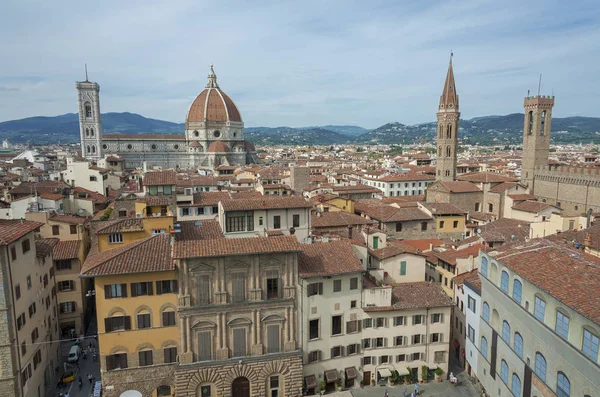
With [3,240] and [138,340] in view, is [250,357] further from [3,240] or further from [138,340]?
[3,240]

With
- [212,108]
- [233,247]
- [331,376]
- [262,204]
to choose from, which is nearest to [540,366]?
[331,376]

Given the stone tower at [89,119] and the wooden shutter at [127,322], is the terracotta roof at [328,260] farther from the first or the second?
the stone tower at [89,119]

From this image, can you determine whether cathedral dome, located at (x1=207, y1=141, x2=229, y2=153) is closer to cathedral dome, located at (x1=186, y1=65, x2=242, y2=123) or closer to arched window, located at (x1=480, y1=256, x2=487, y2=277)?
cathedral dome, located at (x1=186, y1=65, x2=242, y2=123)

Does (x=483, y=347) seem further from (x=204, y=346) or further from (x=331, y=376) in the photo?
(x=204, y=346)

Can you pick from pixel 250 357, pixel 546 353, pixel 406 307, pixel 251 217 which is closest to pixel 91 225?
pixel 251 217

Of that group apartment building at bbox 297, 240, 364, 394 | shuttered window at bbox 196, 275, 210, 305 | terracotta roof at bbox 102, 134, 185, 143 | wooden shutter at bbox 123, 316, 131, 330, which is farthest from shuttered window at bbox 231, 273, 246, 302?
terracotta roof at bbox 102, 134, 185, 143

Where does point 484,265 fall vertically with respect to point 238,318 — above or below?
above

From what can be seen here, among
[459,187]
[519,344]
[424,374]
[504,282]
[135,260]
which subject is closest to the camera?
[519,344]
